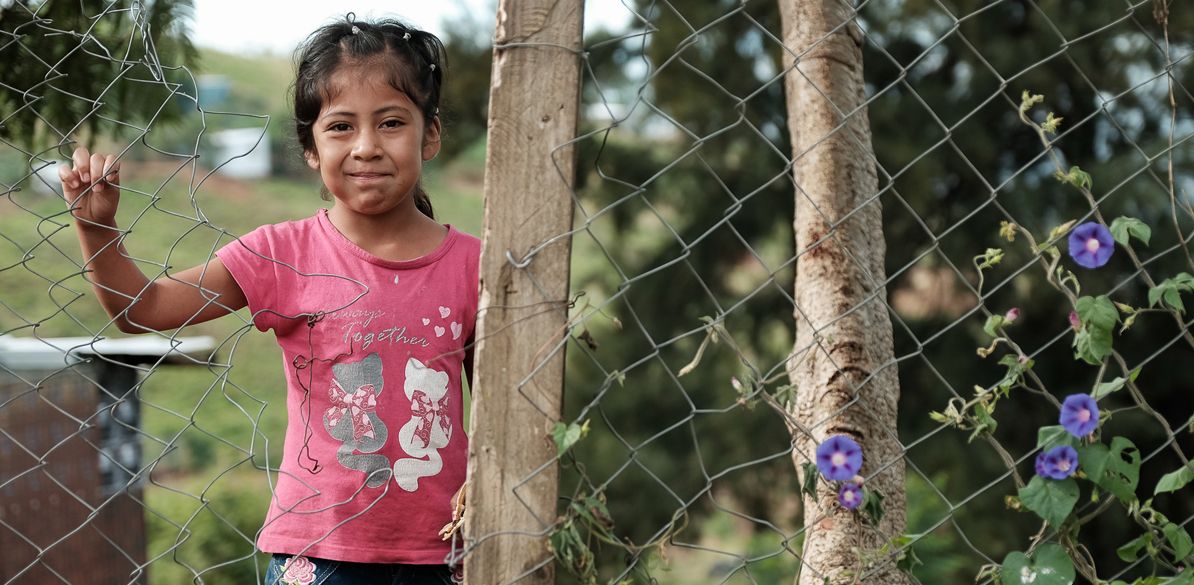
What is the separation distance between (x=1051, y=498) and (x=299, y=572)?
107cm

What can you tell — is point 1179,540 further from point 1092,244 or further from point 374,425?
point 374,425

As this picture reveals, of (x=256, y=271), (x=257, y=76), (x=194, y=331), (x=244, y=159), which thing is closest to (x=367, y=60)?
(x=256, y=271)

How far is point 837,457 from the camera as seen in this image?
58.1 inches

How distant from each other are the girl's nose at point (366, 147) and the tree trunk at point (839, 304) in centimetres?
65

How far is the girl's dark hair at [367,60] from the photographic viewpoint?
67.0 inches

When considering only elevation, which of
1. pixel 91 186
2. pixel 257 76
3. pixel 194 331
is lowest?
pixel 91 186

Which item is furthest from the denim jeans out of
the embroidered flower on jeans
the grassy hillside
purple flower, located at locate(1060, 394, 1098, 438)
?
the grassy hillside

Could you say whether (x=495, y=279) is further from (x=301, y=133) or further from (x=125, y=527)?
(x=125, y=527)

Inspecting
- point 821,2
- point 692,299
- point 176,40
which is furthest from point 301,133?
point 692,299

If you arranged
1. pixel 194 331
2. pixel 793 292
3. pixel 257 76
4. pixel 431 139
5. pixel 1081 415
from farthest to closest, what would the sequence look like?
pixel 257 76, pixel 194 331, pixel 793 292, pixel 431 139, pixel 1081 415

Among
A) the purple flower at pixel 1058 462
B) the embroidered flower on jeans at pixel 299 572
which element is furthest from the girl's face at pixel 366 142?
the purple flower at pixel 1058 462

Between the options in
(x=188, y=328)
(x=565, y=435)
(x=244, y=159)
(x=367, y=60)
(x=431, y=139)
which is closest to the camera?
(x=565, y=435)

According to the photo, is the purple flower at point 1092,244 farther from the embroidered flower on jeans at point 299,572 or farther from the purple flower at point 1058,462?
the embroidered flower on jeans at point 299,572

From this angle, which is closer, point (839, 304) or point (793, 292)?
point (839, 304)
